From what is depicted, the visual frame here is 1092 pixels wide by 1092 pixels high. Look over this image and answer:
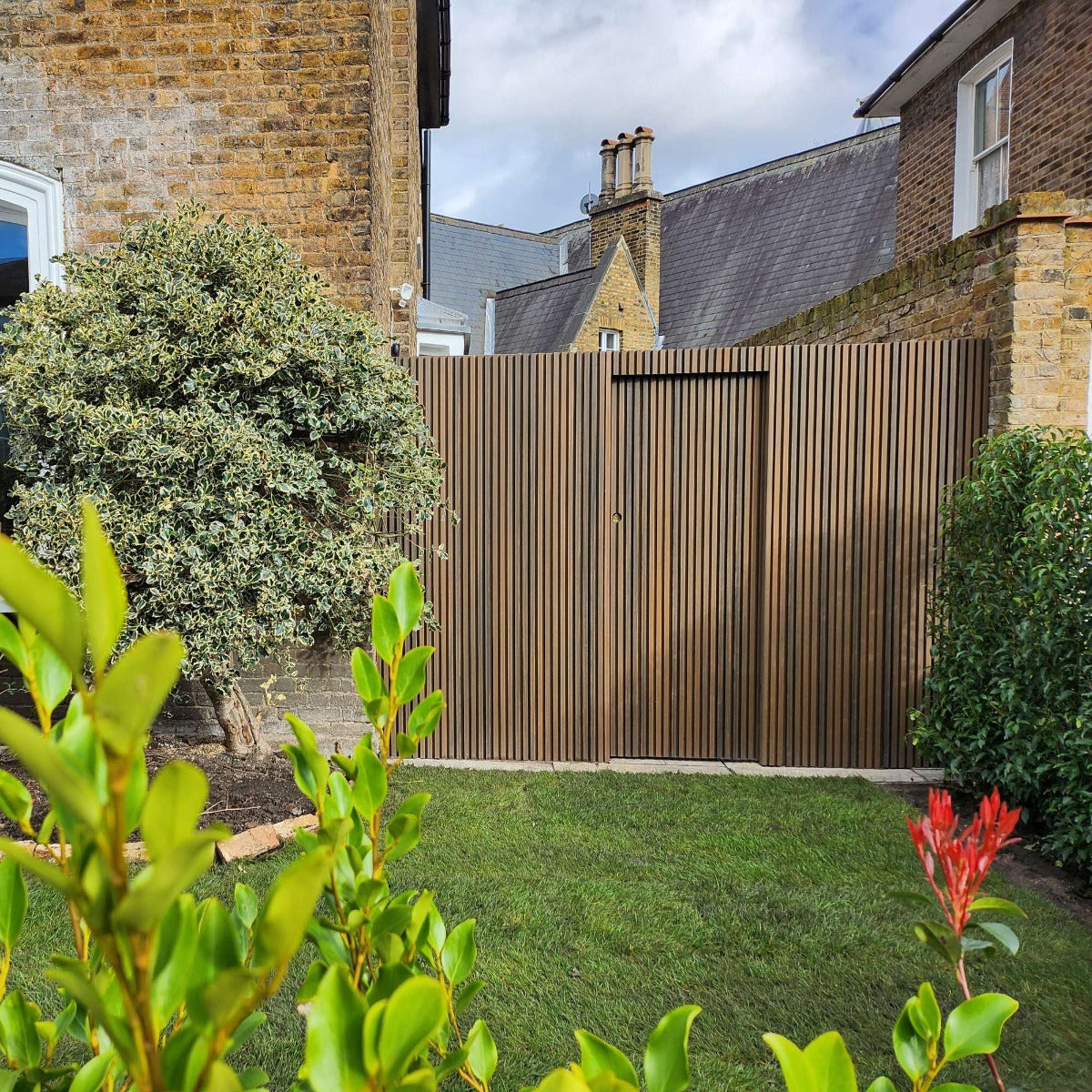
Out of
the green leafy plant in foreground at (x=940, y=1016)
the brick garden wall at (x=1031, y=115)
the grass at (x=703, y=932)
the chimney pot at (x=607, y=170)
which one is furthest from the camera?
the chimney pot at (x=607, y=170)

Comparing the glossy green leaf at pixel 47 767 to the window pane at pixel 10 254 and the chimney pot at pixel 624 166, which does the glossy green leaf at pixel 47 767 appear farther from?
the chimney pot at pixel 624 166

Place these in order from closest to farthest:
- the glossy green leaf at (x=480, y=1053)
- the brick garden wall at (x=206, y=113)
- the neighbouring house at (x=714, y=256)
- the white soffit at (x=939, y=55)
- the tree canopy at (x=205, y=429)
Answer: the glossy green leaf at (x=480, y=1053)
the tree canopy at (x=205, y=429)
the brick garden wall at (x=206, y=113)
the white soffit at (x=939, y=55)
the neighbouring house at (x=714, y=256)

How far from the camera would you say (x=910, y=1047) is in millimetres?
796

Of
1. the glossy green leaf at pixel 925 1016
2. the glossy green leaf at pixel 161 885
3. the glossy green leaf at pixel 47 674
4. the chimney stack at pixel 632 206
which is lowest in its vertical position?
the glossy green leaf at pixel 925 1016

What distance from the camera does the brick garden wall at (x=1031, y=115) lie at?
7.11 m

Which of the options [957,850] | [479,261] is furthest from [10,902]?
[479,261]

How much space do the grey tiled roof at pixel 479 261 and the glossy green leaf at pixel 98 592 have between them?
2005 centimetres

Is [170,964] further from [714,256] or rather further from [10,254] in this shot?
[714,256]

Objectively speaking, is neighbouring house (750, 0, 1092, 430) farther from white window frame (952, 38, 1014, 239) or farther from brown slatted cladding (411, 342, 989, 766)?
brown slatted cladding (411, 342, 989, 766)

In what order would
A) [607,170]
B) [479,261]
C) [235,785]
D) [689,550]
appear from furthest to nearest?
[479,261] → [607,170] → [689,550] → [235,785]

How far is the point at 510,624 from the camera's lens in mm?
5188

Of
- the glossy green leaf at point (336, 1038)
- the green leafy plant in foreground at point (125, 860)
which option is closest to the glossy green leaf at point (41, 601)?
the green leafy plant in foreground at point (125, 860)

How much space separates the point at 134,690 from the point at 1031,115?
950 centimetres

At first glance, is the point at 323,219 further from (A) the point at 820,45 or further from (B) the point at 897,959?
(A) the point at 820,45
